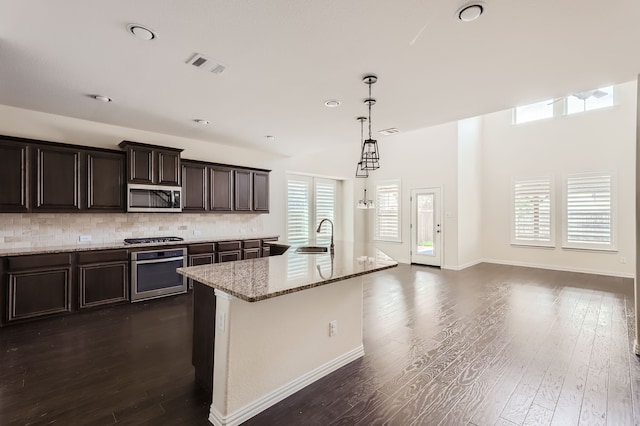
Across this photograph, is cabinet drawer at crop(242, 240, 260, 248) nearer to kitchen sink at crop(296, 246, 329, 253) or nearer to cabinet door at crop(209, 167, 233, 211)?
cabinet door at crop(209, 167, 233, 211)

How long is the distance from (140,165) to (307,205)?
12.8ft

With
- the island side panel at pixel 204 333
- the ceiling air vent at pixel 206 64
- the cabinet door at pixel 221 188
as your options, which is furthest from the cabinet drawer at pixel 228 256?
the ceiling air vent at pixel 206 64

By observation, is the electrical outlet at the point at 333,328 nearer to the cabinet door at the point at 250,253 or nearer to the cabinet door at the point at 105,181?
the cabinet door at the point at 250,253

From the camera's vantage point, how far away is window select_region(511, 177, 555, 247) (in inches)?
275

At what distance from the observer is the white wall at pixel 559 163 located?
608cm

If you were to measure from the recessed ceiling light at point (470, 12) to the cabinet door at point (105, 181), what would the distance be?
4.55 meters

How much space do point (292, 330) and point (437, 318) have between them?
238cm

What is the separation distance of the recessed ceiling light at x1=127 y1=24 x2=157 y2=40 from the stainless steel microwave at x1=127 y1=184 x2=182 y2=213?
2.76 m

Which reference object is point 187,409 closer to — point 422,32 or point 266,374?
point 266,374

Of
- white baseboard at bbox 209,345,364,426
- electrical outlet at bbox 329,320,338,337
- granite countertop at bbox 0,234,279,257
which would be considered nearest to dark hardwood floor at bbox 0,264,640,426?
white baseboard at bbox 209,345,364,426

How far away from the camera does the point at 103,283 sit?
4102 mm

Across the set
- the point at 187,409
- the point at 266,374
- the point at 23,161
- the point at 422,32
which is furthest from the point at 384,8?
the point at 23,161

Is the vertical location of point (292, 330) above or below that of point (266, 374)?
above

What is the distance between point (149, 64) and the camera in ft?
8.80
